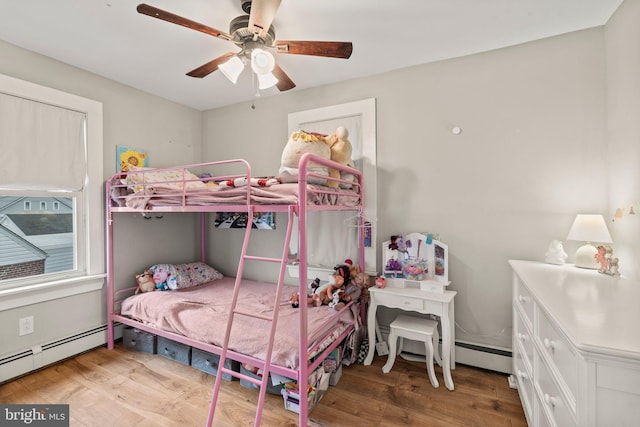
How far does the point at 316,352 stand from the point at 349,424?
0.43 meters

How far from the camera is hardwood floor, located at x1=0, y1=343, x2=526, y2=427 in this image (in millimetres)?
1745

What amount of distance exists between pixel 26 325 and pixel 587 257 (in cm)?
400

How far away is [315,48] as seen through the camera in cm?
171

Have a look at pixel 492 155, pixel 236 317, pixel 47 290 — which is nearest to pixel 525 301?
pixel 492 155

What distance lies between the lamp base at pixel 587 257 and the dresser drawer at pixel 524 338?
1.63 feet

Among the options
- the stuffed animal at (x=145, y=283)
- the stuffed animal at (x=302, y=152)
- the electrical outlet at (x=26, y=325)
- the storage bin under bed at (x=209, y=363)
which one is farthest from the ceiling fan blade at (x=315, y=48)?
the electrical outlet at (x=26, y=325)

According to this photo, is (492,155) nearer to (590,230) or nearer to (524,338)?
(590,230)

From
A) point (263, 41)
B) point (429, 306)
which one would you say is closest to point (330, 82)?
point (263, 41)

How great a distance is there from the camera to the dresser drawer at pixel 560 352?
3.11 ft

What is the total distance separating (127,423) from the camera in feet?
5.67

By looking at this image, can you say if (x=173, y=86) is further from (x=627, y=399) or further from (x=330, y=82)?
(x=627, y=399)

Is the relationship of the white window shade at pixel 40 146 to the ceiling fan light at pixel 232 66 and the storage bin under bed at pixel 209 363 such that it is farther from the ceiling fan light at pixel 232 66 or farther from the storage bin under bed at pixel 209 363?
the storage bin under bed at pixel 209 363

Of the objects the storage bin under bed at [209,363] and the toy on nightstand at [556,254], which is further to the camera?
the storage bin under bed at [209,363]

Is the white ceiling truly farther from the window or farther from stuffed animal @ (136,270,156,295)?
stuffed animal @ (136,270,156,295)
